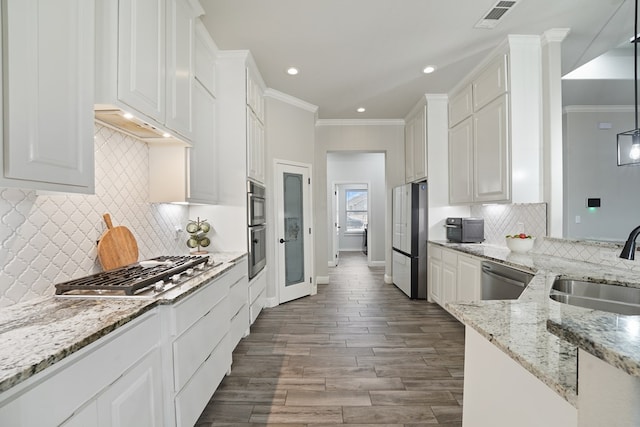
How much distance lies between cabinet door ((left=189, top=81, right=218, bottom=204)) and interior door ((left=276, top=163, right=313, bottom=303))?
4.33 feet

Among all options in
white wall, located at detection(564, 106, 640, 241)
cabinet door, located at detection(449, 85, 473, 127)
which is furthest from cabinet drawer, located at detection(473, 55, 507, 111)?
white wall, located at detection(564, 106, 640, 241)

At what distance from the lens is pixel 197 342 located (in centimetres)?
164

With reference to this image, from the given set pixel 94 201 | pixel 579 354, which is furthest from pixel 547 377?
pixel 94 201

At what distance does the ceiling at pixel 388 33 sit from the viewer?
2.30 m

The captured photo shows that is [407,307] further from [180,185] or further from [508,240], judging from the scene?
[180,185]

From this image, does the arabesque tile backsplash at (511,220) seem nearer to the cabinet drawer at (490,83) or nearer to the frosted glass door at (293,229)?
the cabinet drawer at (490,83)

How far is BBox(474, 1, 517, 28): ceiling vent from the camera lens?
7.42 feet

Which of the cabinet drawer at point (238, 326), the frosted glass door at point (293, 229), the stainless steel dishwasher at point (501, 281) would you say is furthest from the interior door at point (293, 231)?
the stainless steel dishwasher at point (501, 281)

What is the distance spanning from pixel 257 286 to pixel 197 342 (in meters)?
1.65

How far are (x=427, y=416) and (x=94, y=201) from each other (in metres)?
2.44

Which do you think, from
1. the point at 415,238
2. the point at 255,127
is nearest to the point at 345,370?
the point at 415,238

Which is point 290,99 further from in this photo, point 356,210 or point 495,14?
point 356,210

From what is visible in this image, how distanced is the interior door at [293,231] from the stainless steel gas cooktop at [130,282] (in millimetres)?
2146

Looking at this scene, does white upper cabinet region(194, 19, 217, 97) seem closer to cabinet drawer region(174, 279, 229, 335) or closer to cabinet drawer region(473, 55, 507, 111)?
cabinet drawer region(174, 279, 229, 335)
